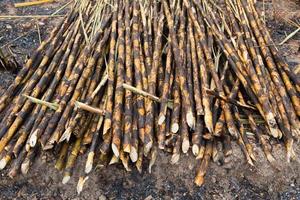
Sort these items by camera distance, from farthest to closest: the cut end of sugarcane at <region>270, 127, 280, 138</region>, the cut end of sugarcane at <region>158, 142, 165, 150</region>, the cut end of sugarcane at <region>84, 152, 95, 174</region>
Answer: the cut end of sugarcane at <region>270, 127, 280, 138</region>, the cut end of sugarcane at <region>158, 142, 165, 150</region>, the cut end of sugarcane at <region>84, 152, 95, 174</region>

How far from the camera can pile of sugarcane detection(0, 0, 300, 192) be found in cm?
269

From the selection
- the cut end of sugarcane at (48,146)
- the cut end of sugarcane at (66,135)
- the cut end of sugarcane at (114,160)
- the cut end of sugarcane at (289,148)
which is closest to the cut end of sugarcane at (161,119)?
the cut end of sugarcane at (114,160)

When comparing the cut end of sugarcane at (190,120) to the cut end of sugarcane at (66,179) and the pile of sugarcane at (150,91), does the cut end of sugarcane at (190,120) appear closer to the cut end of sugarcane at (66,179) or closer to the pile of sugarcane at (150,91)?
the pile of sugarcane at (150,91)

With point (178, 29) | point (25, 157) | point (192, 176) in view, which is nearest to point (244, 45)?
point (178, 29)

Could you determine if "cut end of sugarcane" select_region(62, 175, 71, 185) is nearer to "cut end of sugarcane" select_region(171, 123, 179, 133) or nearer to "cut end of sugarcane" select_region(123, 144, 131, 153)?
"cut end of sugarcane" select_region(123, 144, 131, 153)

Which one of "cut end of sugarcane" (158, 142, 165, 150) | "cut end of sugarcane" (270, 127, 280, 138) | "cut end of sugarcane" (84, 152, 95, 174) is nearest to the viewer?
"cut end of sugarcane" (84, 152, 95, 174)

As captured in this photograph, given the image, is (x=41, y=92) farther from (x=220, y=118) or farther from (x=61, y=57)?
(x=220, y=118)

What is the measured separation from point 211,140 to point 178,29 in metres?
1.14

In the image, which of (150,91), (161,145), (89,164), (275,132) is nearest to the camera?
(89,164)

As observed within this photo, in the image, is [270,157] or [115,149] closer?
[115,149]

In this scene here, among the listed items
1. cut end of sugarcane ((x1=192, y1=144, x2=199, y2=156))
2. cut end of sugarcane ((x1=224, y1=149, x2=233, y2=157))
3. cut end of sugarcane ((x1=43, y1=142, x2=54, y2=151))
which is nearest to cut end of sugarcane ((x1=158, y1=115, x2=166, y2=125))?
cut end of sugarcane ((x1=192, y1=144, x2=199, y2=156))

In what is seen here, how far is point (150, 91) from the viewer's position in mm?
2912

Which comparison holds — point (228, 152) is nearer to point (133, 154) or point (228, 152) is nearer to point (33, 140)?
point (133, 154)

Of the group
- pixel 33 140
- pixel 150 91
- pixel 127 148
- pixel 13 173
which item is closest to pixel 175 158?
pixel 127 148
